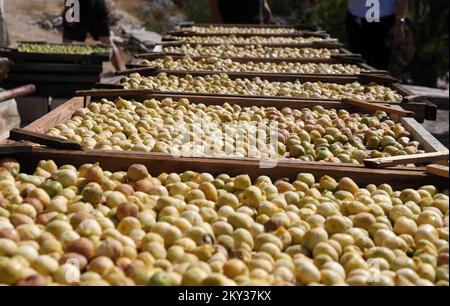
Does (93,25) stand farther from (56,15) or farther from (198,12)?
(56,15)

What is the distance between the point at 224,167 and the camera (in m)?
→ 2.88

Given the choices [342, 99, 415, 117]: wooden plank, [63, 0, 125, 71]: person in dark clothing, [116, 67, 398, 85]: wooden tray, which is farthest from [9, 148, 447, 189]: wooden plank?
[63, 0, 125, 71]: person in dark clothing

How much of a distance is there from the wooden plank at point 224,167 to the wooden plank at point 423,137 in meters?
0.45

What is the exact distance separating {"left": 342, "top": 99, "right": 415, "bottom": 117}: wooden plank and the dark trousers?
4013 millimetres

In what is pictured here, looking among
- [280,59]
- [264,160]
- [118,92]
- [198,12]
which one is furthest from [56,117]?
[198,12]

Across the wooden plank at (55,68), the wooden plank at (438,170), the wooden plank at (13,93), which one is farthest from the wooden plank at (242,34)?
the wooden plank at (438,170)

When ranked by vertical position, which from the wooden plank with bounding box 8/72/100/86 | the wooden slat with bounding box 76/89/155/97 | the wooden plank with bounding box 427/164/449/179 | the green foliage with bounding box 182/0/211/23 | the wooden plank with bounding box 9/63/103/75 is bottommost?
the wooden plank with bounding box 8/72/100/86

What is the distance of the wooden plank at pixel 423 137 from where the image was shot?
10.7 feet

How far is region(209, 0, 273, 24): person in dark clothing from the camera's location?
32.8 ft

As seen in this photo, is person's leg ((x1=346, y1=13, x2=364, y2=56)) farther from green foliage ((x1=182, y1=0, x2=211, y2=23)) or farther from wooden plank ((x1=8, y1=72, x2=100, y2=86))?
green foliage ((x1=182, y1=0, x2=211, y2=23))

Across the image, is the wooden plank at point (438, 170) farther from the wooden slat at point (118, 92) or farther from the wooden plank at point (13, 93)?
the wooden plank at point (13, 93)
